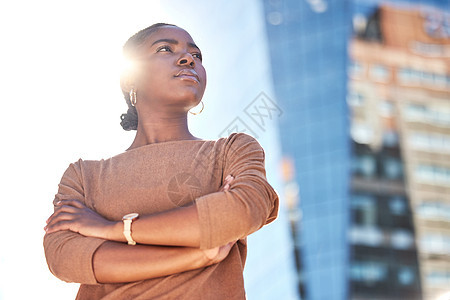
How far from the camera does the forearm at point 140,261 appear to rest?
2654mm

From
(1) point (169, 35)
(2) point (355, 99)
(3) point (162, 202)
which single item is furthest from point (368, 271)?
(3) point (162, 202)

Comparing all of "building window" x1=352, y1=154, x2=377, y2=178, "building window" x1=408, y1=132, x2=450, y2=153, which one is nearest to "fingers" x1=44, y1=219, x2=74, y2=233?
"building window" x1=352, y1=154, x2=377, y2=178

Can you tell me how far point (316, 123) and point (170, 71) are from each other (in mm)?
48174

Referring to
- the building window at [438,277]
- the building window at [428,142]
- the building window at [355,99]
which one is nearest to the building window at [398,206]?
the building window at [428,142]

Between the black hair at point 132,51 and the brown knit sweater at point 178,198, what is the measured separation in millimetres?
408

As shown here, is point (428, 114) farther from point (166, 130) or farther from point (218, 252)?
point (218, 252)

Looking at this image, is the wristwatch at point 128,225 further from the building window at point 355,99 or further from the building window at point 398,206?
the building window at point 355,99

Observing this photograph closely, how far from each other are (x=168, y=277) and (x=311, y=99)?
49631mm

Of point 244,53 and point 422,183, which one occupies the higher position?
point 244,53

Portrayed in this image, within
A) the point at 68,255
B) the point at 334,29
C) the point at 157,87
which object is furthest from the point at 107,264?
the point at 334,29

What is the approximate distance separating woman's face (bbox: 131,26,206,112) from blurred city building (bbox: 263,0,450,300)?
143 feet

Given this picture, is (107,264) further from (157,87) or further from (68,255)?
(157,87)

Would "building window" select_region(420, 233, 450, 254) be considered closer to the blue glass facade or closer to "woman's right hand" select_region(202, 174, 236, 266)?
the blue glass facade

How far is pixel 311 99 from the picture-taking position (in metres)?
51.8
